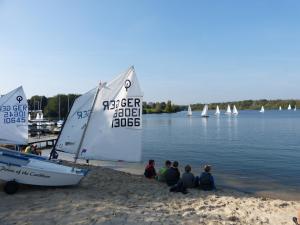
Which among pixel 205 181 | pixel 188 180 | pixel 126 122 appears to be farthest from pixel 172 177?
pixel 126 122

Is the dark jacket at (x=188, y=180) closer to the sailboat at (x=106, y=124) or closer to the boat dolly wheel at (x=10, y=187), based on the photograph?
the sailboat at (x=106, y=124)

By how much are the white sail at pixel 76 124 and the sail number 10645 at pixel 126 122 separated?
106 centimetres

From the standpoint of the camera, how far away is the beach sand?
9.99 m

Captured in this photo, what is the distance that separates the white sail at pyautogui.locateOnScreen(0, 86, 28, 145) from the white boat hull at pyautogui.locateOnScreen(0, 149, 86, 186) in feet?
27.7

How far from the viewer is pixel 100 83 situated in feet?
48.1

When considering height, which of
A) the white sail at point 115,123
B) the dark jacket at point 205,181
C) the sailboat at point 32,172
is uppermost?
the white sail at point 115,123

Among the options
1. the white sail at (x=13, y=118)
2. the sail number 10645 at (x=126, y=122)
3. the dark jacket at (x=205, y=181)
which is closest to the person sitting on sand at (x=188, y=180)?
the dark jacket at (x=205, y=181)

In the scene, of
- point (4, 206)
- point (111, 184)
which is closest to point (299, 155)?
point (111, 184)

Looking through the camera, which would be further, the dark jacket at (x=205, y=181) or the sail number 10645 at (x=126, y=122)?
the dark jacket at (x=205, y=181)

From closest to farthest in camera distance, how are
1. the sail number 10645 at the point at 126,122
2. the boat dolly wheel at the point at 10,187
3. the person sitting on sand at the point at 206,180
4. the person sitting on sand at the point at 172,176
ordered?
the boat dolly wheel at the point at 10,187
the sail number 10645 at the point at 126,122
the person sitting on sand at the point at 206,180
the person sitting on sand at the point at 172,176

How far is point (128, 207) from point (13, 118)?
12850 millimetres

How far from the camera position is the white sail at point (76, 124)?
14.7 m

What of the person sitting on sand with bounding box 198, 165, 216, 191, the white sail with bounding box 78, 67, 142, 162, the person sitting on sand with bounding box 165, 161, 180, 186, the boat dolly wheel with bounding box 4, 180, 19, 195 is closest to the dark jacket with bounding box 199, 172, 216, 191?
the person sitting on sand with bounding box 198, 165, 216, 191

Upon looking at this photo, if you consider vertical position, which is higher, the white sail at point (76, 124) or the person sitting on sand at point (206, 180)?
the white sail at point (76, 124)
